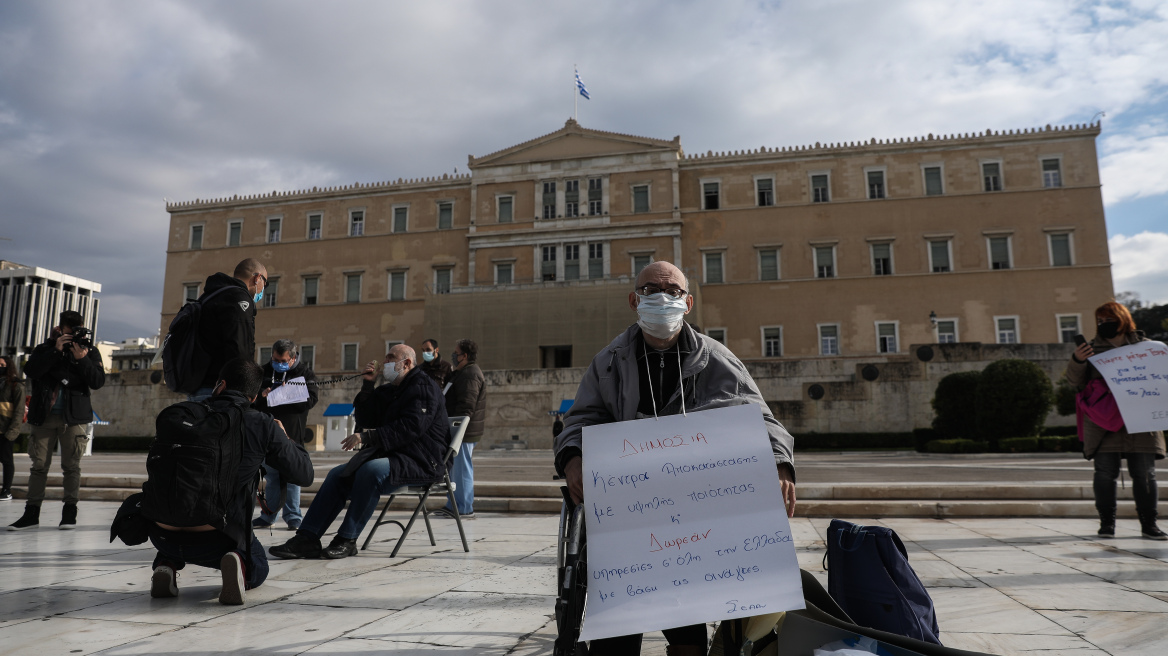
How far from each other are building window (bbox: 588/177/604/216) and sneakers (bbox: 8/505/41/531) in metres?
32.0

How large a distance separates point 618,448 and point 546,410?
22414 mm

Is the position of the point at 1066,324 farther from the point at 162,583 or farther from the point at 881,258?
the point at 162,583

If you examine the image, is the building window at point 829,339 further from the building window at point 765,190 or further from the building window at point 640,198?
the building window at point 640,198

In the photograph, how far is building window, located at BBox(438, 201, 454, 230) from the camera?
3872 cm

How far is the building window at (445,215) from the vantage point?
127 ft

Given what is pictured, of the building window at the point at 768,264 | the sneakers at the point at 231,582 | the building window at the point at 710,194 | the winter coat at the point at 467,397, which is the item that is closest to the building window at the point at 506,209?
the building window at the point at 710,194

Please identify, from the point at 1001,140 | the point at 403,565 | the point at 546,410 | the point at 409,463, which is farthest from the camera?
the point at 1001,140

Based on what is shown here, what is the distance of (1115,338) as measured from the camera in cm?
532

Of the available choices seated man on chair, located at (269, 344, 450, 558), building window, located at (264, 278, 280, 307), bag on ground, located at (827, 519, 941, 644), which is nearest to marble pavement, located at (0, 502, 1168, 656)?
seated man on chair, located at (269, 344, 450, 558)

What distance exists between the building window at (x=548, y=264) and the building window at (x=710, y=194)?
7833 mm

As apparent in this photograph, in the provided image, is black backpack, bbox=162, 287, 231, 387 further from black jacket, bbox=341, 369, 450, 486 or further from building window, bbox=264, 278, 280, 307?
building window, bbox=264, 278, 280, 307

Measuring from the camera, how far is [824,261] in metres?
34.8

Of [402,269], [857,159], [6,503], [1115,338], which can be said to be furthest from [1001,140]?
[6,503]

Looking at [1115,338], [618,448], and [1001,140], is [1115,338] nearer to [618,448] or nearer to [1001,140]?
[618,448]
